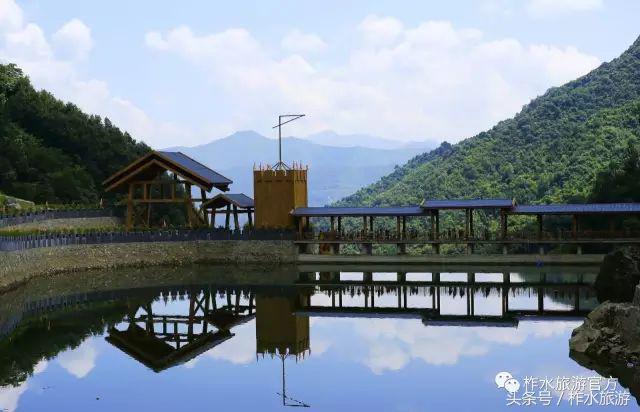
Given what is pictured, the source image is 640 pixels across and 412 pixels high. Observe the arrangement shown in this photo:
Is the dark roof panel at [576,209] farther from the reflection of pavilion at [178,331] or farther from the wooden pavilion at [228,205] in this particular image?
the reflection of pavilion at [178,331]

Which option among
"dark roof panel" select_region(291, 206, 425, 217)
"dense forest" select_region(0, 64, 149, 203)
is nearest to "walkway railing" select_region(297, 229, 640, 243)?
"dark roof panel" select_region(291, 206, 425, 217)

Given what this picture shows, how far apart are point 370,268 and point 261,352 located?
23.3 meters

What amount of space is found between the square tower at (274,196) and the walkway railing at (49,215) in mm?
10814

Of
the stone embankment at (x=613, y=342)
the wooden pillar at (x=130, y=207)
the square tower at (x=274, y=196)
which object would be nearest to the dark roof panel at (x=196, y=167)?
the square tower at (x=274, y=196)

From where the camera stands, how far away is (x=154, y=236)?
52281 millimetres

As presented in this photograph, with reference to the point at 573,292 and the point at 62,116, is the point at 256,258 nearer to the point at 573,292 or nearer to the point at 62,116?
the point at 573,292

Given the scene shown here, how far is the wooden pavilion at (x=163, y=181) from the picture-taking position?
5531 cm

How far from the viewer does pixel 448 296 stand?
40344 mm

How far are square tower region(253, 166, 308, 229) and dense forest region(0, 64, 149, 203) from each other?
17440mm

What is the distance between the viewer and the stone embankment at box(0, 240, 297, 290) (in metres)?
47.6

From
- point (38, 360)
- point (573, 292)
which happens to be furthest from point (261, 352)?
point (573, 292)

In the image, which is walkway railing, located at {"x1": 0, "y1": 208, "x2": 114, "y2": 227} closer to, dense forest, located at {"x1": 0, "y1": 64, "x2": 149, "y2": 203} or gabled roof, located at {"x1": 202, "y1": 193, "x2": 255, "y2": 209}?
gabled roof, located at {"x1": 202, "y1": 193, "x2": 255, "y2": 209}

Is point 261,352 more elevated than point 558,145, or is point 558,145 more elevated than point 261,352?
point 558,145

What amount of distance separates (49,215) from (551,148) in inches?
1705
